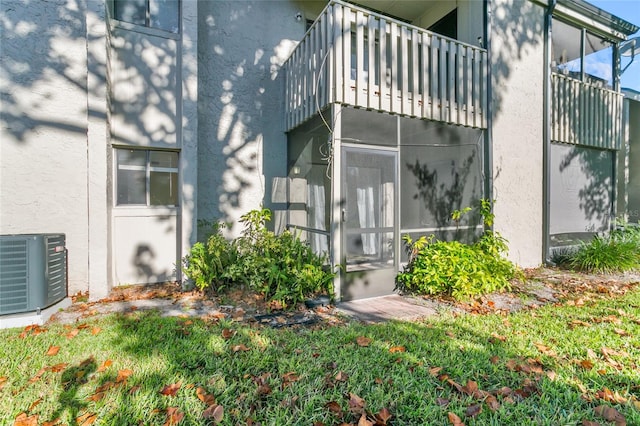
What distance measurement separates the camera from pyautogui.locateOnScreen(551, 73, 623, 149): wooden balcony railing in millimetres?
6656

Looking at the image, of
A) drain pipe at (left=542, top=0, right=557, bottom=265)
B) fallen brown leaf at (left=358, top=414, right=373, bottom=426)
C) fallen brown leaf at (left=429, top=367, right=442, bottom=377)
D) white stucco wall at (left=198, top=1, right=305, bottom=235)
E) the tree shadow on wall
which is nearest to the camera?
fallen brown leaf at (left=358, top=414, right=373, bottom=426)

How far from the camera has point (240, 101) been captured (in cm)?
566

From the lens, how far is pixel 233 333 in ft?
10.0

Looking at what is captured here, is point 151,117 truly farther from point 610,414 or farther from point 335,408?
point 610,414

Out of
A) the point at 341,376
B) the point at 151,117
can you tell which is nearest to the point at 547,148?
the point at 341,376

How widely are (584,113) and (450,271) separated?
19.4 feet

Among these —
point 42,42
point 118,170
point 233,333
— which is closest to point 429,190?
point 233,333

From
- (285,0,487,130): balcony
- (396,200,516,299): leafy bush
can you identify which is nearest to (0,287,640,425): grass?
(396,200,516,299): leafy bush

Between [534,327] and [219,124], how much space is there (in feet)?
18.2

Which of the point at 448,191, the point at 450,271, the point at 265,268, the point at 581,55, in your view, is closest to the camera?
the point at 265,268

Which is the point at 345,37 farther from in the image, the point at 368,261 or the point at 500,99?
the point at 500,99

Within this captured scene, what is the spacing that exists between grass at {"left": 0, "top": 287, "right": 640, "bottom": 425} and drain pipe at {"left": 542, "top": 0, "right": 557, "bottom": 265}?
138 inches

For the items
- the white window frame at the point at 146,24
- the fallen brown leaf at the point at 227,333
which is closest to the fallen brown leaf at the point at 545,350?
the fallen brown leaf at the point at 227,333

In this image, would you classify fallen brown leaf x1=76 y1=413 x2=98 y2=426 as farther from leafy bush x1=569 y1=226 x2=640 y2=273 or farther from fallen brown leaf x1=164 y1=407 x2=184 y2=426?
leafy bush x1=569 y1=226 x2=640 y2=273
